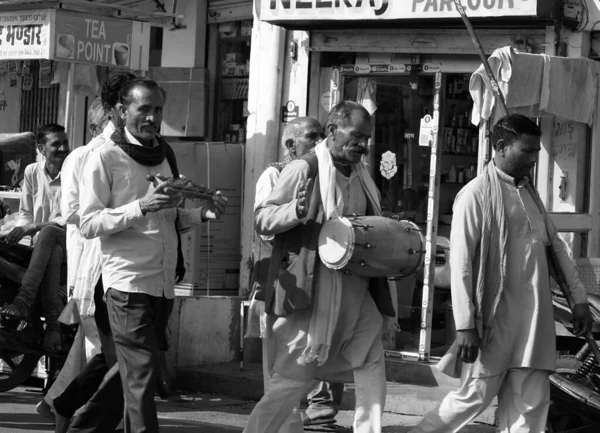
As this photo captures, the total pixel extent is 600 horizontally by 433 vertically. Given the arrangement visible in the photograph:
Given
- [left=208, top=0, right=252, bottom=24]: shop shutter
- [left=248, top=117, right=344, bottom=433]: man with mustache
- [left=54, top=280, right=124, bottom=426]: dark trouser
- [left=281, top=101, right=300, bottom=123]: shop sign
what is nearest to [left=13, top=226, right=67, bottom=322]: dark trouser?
[left=248, top=117, right=344, bottom=433]: man with mustache

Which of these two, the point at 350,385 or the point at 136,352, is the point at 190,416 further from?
the point at 136,352

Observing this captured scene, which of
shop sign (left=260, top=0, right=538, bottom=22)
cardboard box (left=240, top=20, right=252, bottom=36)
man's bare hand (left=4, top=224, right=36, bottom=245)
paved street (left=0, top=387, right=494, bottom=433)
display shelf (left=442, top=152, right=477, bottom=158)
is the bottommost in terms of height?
paved street (left=0, top=387, right=494, bottom=433)

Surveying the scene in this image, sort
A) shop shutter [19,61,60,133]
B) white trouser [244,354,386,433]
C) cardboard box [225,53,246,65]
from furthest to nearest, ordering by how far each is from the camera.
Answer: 1. shop shutter [19,61,60,133]
2. cardboard box [225,53,246,65]
3. white trouser [244,354,386,433]

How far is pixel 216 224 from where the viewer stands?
11406mm

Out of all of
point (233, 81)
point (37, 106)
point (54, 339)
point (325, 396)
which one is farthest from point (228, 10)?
point (325, 396)

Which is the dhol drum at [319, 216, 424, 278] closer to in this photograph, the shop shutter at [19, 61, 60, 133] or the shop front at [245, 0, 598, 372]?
the shop front at [245, 0, 598, 372]

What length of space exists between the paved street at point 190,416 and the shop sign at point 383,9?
3.00 metres

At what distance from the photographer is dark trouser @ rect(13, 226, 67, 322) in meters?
9.23

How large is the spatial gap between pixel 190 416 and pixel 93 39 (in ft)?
12.4

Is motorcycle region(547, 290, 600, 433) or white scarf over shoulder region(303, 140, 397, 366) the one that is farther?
motorcycle region(547, 290, 600, 433)

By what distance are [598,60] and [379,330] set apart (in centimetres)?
391

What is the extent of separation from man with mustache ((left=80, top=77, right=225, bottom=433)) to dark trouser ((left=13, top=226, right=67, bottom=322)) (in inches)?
107

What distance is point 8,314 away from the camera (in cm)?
905

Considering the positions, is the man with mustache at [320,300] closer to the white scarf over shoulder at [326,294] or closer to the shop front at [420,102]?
the white scarf over shoulder at [326,294]
